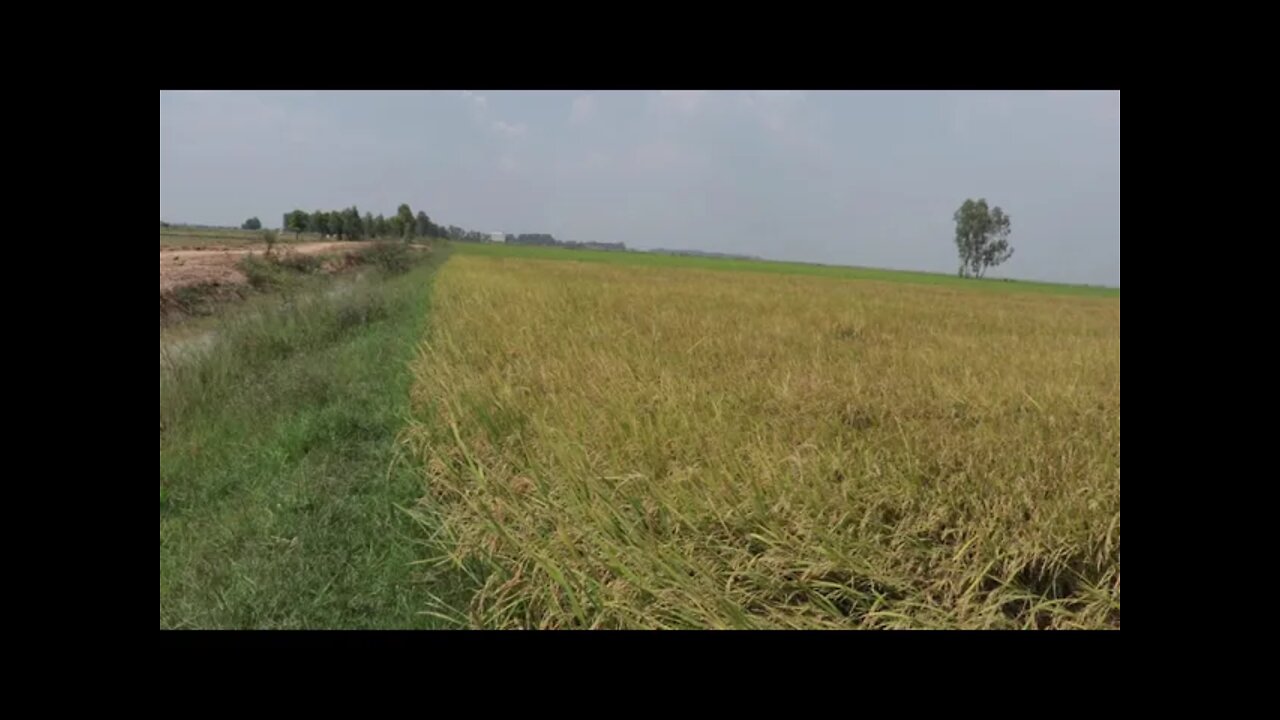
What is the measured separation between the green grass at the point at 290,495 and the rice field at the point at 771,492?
21 cm

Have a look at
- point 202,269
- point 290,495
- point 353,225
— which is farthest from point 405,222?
Answer: point 290,495

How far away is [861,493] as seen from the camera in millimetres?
2158

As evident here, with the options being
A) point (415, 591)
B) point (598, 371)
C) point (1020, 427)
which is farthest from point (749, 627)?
point (598, 371)

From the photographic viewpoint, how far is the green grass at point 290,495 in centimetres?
211

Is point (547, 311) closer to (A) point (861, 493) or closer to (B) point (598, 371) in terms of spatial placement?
(B) point (598, 371)

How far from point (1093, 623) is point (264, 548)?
128 inches

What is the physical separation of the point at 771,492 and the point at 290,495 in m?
2.52

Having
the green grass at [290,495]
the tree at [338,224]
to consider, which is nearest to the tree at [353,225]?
the tree at [338,224]

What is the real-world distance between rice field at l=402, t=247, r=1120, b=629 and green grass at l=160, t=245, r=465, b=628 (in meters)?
0.21

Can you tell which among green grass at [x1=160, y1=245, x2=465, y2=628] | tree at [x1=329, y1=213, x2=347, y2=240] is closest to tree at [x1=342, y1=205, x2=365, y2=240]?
tree at [x1=329, y1=213, x2=347, y2=240]

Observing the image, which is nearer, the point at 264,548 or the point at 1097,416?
the point at 264,548

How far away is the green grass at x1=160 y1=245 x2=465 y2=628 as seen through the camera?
6.93 feet

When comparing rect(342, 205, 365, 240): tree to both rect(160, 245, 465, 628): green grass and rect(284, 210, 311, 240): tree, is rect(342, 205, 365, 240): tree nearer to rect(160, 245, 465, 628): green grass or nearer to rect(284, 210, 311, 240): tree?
rect(284, 210, 311, 240): tree

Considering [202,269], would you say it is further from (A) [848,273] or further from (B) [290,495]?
(A) [848,273]
